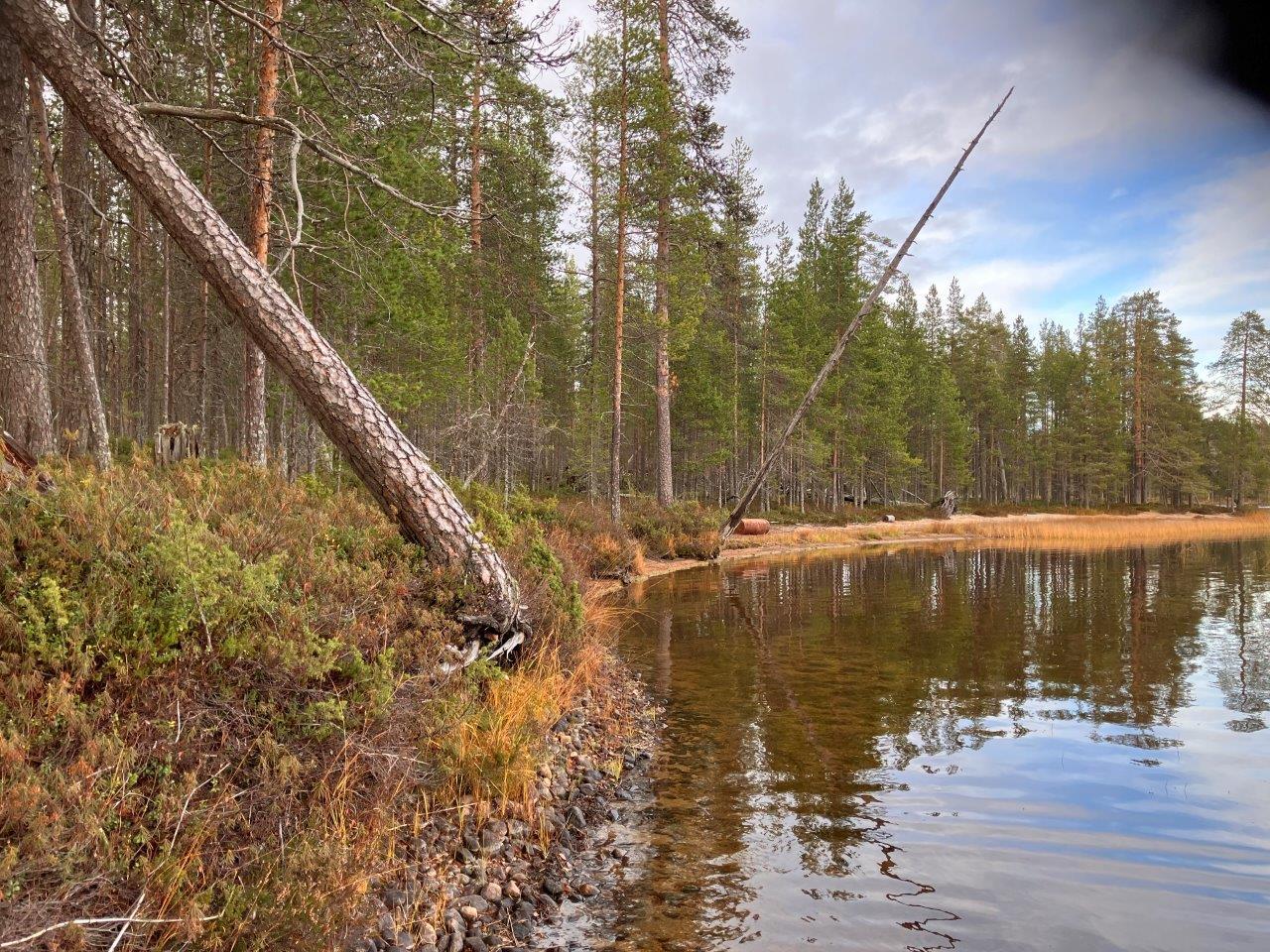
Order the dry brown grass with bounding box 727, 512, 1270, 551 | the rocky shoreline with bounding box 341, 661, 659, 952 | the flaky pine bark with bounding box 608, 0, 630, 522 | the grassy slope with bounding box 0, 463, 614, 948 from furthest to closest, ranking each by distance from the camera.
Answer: the dry brown grass with bounding box 727, 512, 1270, 551 → the flaky pine bark with bounding box 608, 0, 630, 522 → the rocky shoreline with bounding box 341, 661, 659, 952 → the grassy slope with bounding box 0, 463, 614, 948

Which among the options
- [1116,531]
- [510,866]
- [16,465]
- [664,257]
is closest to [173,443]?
[16,465]

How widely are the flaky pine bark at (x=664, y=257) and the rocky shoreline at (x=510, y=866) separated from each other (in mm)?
15635

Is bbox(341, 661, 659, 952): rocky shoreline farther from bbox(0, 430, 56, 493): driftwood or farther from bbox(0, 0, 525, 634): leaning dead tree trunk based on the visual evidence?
bbox(0, 430, 56, 493): driftwood

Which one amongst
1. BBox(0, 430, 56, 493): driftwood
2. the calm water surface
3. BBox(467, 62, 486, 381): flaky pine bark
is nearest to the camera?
the calm water surface

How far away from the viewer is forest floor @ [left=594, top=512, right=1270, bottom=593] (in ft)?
81.0

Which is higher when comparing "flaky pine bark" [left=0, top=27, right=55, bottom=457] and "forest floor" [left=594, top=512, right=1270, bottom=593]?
"flaky pine bark" [left=0, top=27, right=55, bottom=457]

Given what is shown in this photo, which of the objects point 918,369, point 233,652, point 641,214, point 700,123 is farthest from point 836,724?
point 918,369

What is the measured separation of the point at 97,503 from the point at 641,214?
1791 centimetres

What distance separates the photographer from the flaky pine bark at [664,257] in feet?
64.0

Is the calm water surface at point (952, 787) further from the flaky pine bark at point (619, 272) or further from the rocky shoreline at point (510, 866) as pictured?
the flaky pine bark at point (619, 272)

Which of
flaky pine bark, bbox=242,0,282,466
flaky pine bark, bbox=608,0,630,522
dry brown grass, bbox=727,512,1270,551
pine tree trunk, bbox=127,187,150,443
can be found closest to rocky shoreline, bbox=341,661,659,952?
flaky pine bark, bbox=242,0,282,466

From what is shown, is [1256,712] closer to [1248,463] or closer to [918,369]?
[918,369]

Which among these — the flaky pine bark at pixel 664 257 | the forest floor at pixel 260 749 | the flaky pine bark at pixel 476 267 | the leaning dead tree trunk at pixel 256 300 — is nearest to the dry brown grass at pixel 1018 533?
the flaky pine bark at pixel 664 257

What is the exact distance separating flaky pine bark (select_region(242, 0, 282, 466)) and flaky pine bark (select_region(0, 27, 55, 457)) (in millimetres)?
2641
